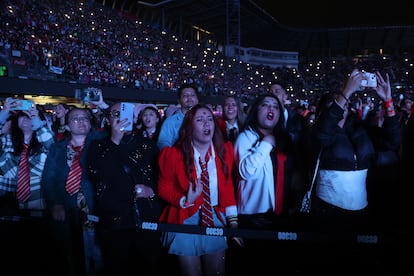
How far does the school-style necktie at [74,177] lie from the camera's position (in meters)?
3.66

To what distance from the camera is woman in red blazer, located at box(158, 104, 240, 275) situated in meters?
2.72

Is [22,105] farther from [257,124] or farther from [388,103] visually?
[388,103]

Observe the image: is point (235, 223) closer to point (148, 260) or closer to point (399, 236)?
point (148, 260)

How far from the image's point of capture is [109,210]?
3.01 m

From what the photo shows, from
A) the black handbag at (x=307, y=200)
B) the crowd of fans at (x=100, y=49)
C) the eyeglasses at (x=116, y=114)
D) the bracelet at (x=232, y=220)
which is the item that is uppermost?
the crowd of fans at (x=100, y=49)

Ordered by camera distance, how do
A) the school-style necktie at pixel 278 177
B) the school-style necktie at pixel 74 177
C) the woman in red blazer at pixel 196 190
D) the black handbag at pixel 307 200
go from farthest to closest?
the school-style necktie at pixel 74 177 → the black handbag at pixel 307 200 → the school-style necktie at pixel 278 177 → the woman in red blazer at pixel 196 190

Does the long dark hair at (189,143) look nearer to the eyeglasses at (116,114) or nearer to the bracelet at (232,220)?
the bracelet at (232,220)

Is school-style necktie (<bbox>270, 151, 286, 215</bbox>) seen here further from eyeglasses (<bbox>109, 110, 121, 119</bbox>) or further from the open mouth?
eyeglasses (<bbox>109, 110, 121, 119</bbox>)

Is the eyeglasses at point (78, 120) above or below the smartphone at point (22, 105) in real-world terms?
below

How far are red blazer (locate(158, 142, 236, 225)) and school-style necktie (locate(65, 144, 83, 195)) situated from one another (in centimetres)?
125

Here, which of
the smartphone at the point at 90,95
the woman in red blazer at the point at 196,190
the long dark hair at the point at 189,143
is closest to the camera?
the woman in red blazer at the point at 196,190

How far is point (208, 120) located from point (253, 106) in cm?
61

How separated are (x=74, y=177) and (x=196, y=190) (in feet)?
5.52

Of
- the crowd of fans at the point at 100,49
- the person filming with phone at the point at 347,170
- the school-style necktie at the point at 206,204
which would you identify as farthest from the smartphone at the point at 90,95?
the crowd of fans at the point at 100,49
